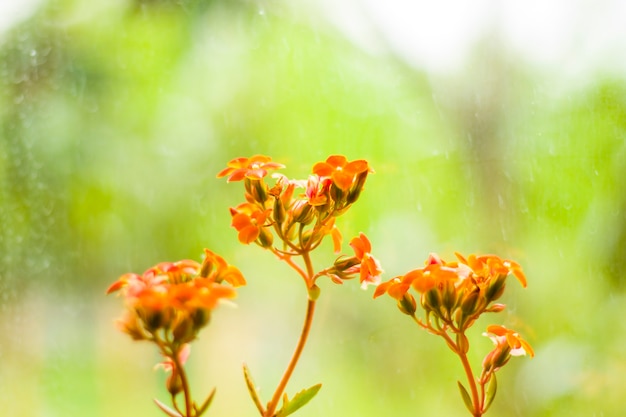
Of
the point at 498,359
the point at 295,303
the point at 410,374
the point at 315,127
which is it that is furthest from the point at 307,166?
the point at 498,359

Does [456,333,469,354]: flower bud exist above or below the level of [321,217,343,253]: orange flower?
below

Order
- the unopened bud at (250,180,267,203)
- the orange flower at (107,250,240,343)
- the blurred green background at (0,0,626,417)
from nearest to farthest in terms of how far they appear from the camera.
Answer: the orange flower at (107,250,240,343) < the unopened bud at (250,180,267,203) < the blurred green background at (0,0,626,417)

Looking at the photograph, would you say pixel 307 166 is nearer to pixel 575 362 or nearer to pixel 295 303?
pixel 295 303

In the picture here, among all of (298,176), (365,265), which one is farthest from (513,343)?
(298,176)

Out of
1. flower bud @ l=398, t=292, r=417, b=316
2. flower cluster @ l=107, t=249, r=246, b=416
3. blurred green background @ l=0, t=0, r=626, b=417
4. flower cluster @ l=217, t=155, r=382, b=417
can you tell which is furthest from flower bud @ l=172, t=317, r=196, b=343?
blurred green background @ l=0, t=0, r=626, b=417

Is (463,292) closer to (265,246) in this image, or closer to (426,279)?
(426,279)

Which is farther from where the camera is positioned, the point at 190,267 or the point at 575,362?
the point at 575,362

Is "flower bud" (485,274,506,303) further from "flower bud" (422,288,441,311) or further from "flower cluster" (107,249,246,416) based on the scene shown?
"flower cluster" (107,249,246,416)
